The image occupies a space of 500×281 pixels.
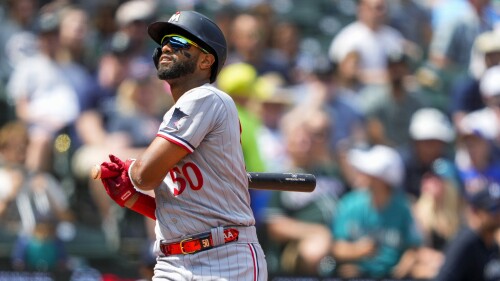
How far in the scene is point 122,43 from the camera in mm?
9266

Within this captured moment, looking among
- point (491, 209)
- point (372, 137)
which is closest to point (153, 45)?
point (372, 137)

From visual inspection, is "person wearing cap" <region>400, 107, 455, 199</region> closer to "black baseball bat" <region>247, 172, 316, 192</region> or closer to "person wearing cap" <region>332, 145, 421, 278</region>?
"person wearing cap" <region>332, 145, 421, 278</region>

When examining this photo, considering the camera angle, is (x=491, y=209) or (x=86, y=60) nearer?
(x=491, y=209)

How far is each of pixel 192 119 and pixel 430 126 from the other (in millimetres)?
5647

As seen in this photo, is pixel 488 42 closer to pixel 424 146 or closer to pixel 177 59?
pixel 424 146

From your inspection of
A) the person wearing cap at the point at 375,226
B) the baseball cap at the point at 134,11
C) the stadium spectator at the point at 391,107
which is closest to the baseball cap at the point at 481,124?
the stadium spectator at the point at 391,107

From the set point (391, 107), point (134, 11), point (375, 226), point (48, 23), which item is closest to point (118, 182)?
point (375, 226)

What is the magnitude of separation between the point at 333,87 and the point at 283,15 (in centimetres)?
163

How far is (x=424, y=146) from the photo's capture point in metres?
9.31

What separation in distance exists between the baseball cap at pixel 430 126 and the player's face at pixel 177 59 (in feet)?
17.8

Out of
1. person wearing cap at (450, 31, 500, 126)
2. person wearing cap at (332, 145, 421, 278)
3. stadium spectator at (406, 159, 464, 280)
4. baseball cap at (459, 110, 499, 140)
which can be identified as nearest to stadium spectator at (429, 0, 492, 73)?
person wearing cap at (450, 31, 500, 126)

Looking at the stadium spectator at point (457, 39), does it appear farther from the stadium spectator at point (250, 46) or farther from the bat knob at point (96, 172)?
the bat knob at point (96, 172)

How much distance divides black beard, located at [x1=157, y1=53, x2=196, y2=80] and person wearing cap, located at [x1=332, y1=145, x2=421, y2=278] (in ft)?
14.2

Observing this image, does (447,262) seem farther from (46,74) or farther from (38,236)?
(46,74)
